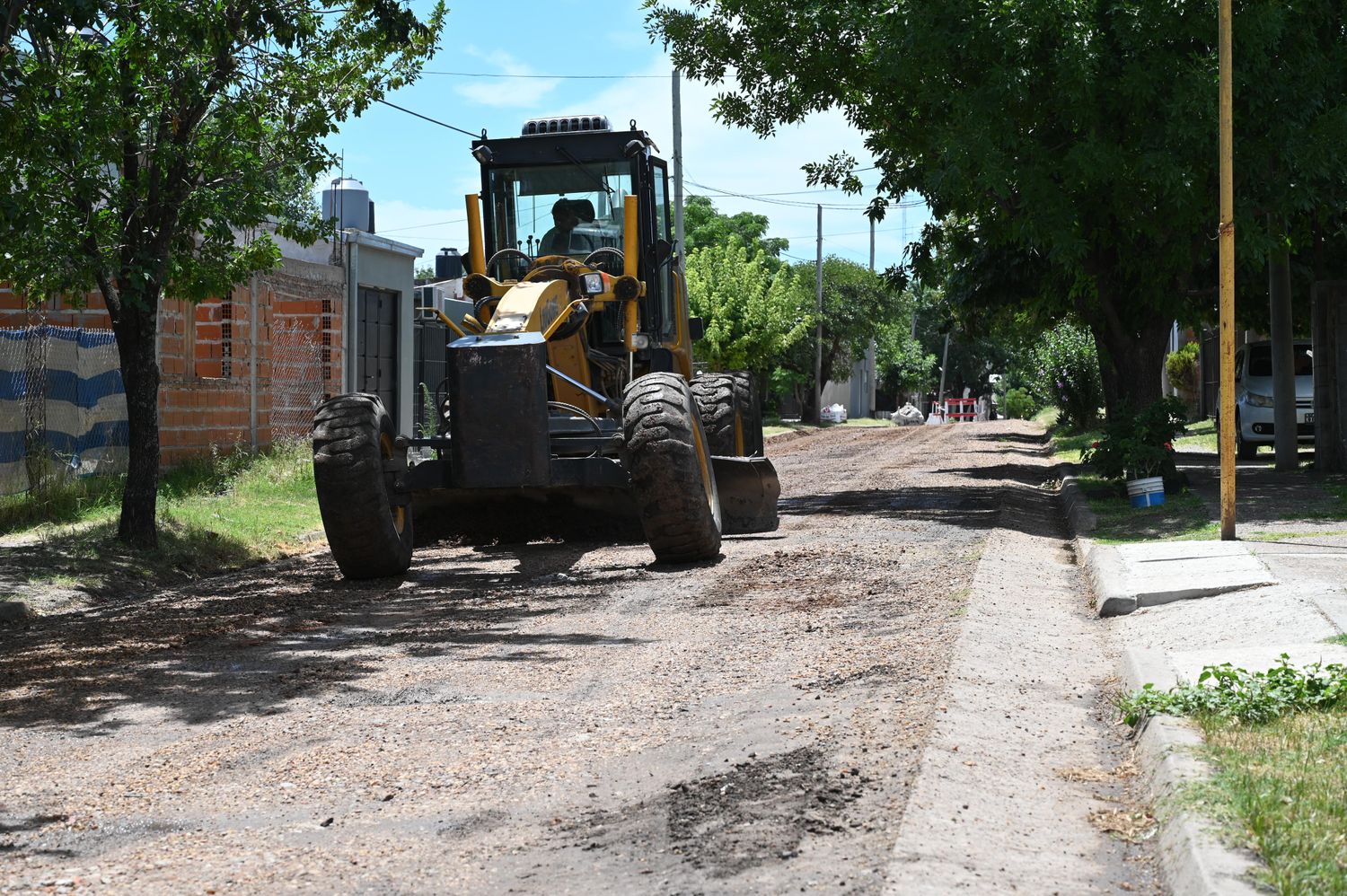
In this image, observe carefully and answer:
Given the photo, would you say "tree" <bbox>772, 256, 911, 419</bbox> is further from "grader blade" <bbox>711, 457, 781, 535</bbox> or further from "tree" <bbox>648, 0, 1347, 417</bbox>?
"grader blade" <bbox>711, 457, 781, 535</bbox>

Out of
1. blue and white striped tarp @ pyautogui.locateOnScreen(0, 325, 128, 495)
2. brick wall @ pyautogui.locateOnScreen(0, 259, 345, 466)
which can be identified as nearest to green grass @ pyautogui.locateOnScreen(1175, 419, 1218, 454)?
brick wall @ pyautogui.locateOnScreen(0, 259, 345, 466)

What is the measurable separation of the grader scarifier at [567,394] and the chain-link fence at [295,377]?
748 centimetres

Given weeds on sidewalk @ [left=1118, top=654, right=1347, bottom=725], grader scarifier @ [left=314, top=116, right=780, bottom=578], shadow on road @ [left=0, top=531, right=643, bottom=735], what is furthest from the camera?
grader scarifier @ [left=314, top=116, right=780, bottom=578]

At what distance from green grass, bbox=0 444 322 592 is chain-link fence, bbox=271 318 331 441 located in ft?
7.61

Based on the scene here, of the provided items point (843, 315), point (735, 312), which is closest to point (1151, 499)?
point (735, 312)

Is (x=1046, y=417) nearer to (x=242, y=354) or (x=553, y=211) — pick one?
(x=242, y=354)

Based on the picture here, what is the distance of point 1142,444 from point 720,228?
60786 mm

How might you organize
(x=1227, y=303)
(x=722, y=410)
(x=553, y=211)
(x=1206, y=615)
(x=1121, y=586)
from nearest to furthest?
1. (x=1206, y=615)
2. (x=1121, y=586)
3. (x=1227, y=303)
4. (x=553, y=211)
5. (x=722, y=410)

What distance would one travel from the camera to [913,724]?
5.40 meters

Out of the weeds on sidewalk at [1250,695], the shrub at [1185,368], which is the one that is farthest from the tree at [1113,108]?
the shrub at [1185,368]

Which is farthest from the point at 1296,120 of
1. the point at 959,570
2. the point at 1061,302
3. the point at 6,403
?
the point at 6,403

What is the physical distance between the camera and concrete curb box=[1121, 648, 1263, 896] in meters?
3.63

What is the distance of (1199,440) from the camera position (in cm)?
2783

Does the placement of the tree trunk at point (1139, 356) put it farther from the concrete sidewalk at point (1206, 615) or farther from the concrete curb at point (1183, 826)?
the concrete curb at point (1183, 826)
